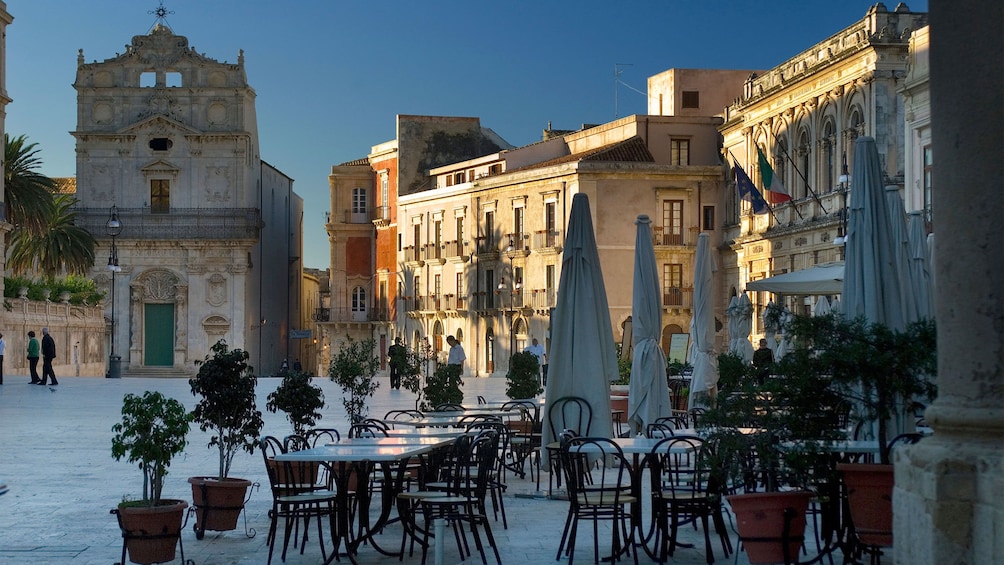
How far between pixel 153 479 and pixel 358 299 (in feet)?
186

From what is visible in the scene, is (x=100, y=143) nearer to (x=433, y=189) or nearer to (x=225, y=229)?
(x=225, y=229)

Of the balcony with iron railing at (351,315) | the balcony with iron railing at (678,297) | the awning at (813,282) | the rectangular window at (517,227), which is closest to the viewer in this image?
the awning at (813,282)

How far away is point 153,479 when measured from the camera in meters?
8.20

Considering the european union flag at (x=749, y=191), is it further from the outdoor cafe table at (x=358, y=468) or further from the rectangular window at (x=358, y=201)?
the rectangular window at (x=358, y=201)

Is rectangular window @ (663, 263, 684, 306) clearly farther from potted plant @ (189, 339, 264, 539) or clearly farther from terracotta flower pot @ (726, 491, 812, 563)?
terracotta flower pot @ (726, 491, 812, 563)

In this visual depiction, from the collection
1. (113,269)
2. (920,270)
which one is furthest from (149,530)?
(113,269)

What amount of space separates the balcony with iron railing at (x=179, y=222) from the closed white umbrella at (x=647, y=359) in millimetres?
44336

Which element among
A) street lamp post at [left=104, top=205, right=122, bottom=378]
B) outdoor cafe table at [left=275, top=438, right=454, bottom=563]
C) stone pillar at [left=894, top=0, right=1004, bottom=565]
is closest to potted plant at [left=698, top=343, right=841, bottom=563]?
stone pillar at [left=894, top=0, right=1004, bottom=565]

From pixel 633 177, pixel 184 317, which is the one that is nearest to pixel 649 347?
pixel 633 177

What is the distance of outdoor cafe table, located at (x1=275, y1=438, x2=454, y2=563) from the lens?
27.8 feet

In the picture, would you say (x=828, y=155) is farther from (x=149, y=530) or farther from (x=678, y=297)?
(x=149, y=530)

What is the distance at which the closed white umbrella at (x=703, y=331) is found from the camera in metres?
18.0

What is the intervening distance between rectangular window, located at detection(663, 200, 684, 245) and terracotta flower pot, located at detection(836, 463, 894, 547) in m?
43.0

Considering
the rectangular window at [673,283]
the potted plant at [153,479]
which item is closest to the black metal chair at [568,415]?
the potted plant at [153,479]
